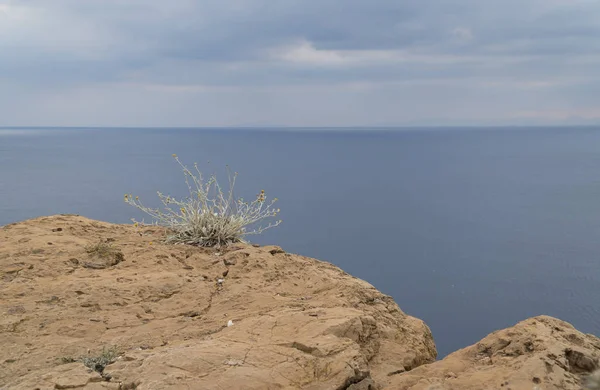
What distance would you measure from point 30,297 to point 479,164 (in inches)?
3325

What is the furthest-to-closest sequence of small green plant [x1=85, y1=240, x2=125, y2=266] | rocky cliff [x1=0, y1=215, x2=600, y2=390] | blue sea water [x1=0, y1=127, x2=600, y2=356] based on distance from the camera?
1. blue sea water [x1=0, y1=127, x2=600, y2=356]
2. small green plant [x1=85, y1=240, x2=125, y2=266]
3. rocky cliff [x1=0, y1=215, x2=600, y2=390]

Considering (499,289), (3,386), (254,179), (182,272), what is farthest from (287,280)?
(254,179)

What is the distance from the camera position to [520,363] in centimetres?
358

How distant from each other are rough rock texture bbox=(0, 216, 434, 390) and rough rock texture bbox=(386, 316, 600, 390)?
0.54 meters

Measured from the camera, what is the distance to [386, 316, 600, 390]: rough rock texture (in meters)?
3.37

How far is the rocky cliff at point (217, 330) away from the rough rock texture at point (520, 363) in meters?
0.01

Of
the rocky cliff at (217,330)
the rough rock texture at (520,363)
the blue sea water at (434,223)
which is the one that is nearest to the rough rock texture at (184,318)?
the rocky cliff at (217,330)

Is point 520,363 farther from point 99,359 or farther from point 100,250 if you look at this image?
point 100,250

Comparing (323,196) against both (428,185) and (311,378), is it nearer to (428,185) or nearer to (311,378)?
(428,185)

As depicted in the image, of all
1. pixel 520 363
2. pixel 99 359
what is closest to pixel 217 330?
pixel 99 359

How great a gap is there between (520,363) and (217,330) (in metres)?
2.59

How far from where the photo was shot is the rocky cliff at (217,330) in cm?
358

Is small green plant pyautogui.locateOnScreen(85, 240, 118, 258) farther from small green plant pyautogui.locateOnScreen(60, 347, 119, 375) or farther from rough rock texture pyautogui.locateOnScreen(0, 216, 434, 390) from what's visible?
small green plant pyautogui.locateOnScreen(60, 347, 119, 375)

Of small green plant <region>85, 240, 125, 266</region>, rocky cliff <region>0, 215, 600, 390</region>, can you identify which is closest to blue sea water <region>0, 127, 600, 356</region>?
rocky cliff <region>0, 215, 600, 390</region>
